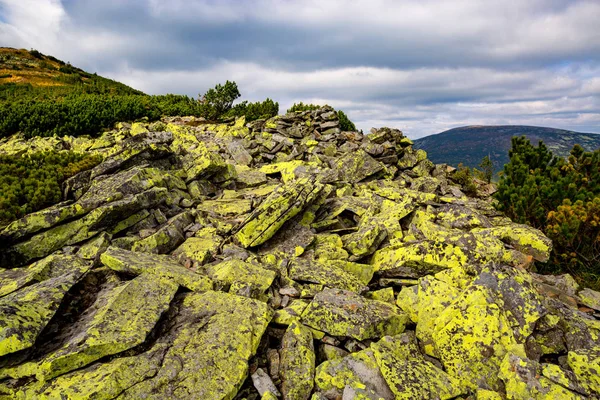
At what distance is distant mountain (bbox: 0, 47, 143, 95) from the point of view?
50.2 metres

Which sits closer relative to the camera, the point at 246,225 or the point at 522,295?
the point at 522,295

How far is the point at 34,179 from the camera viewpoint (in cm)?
1414

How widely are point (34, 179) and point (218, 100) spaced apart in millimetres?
27503

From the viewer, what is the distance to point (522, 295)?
26.2ft

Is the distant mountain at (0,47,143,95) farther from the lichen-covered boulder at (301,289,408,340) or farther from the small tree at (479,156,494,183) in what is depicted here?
the lichen-covered boulder at (301,289,408,340)

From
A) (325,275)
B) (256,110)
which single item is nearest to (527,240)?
(325,275)

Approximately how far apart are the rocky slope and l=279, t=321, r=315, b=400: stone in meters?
0.03

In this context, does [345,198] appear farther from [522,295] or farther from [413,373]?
[413,373]

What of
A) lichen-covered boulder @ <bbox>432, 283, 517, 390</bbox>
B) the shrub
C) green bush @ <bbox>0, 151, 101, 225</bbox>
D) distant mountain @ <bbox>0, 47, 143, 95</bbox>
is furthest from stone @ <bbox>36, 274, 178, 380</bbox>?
distant mountain @ <bbox>0, 47, 143, 95</bbox>

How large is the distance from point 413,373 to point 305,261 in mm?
4731

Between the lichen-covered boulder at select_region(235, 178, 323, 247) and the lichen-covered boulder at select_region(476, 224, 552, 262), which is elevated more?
the lichen-covered boulder at select_region(235, 178, 323, 247)

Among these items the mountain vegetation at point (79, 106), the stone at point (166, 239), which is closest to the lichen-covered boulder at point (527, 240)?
the stone at point (166, 239)

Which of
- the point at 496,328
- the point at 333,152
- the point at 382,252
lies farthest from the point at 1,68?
the point at 496,328

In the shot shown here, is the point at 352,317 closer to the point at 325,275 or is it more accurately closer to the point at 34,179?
the point at 325,275
